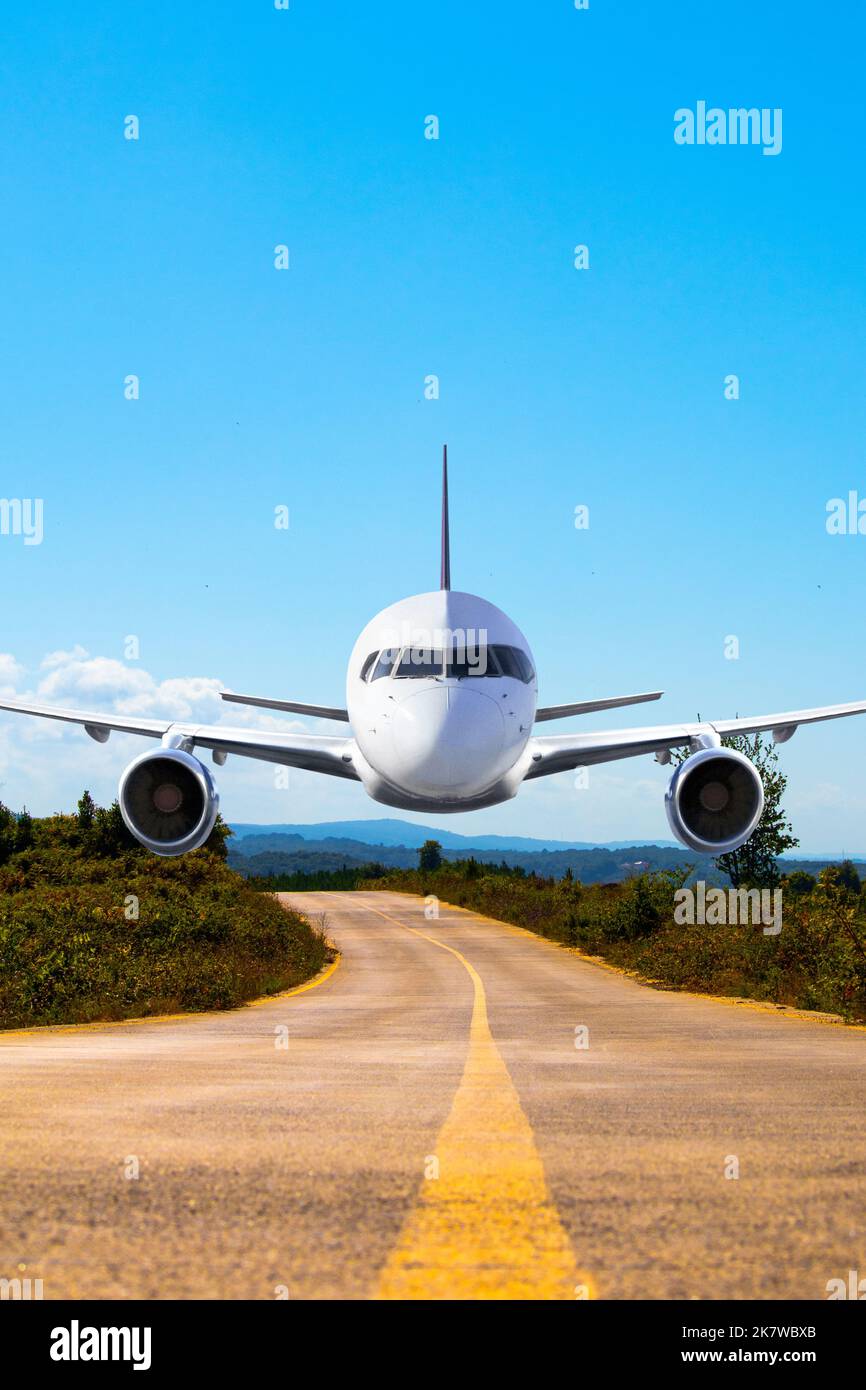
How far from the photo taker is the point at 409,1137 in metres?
5.46

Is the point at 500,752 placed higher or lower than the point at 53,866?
higher

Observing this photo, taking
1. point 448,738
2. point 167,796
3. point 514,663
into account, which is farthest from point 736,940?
point 167,796

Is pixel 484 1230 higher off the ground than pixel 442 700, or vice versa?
pixel 442 700

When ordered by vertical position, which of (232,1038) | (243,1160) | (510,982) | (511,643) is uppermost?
(511,643)

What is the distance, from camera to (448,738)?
20.0 m

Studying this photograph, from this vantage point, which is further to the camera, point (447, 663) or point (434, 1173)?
point (447, 663)

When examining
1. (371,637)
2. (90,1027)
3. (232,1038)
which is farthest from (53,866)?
(232,1038)

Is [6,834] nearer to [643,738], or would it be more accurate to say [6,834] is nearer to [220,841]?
[220,841]

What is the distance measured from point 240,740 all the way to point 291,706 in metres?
1.34

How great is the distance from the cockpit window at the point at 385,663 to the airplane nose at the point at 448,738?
1139 millimetres

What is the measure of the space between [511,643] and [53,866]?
25.5 metres

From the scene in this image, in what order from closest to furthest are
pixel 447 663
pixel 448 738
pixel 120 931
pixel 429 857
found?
1. pixel 448 738
2. pixel 447 663
3. pixel 120 931
4. pixel 429 857

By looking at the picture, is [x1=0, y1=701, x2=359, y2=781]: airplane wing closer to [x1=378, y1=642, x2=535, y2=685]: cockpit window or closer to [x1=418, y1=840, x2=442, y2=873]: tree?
[x1=378, y1=642, x2=535, y2=685]: cockpit window
